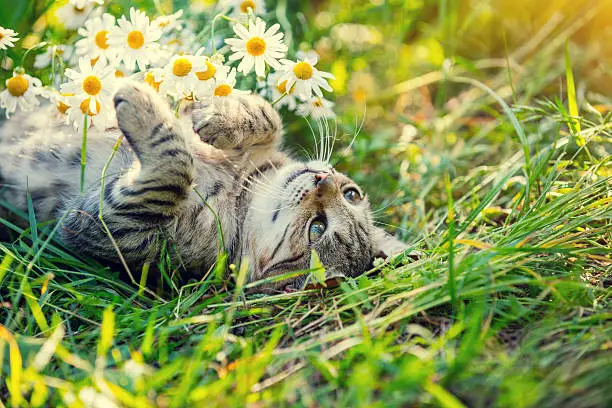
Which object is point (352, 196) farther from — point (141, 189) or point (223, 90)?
point (141, 189)

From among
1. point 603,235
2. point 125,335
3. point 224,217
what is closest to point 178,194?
point 224,217

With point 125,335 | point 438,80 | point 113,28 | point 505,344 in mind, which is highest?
point 113,28

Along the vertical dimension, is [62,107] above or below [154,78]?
below

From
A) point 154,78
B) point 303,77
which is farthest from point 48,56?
point 303,77

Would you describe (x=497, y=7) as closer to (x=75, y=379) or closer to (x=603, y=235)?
(x=603, y=235)

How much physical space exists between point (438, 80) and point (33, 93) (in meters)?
2.62

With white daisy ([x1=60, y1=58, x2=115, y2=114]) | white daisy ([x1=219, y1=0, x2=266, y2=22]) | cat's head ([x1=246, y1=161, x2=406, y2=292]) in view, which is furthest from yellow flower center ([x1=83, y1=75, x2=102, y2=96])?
cat's head ([x1=246, y1=161, x2=406, y2=292])

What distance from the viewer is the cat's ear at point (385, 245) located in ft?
7.20

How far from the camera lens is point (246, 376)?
4.28ft

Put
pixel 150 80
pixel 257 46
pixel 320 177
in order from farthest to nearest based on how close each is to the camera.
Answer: pixel 320 177 → pixel 150 80 → pixel 257 46

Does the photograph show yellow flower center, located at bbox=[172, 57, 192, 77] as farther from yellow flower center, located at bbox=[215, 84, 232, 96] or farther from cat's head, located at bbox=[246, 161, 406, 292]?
cat's head, located at bbox=[246, 161, 406, 292]

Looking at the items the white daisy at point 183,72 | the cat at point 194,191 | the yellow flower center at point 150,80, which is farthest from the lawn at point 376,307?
the white daisy at point 183,72

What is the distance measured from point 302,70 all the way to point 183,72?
1.35 ft

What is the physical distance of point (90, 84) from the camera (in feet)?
5.97
